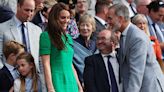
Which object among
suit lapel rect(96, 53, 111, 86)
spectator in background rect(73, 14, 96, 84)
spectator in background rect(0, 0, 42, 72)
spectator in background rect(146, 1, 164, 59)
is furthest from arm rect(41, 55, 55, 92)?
spectator in background rect(146, 1, 164, 59)

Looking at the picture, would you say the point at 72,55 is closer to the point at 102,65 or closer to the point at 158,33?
the point at 102,65

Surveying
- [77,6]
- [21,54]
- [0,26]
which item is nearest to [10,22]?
[0,26]

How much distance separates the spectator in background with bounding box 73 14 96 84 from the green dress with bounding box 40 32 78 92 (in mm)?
1458

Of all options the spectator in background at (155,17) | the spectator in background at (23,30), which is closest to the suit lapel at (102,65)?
the spectator in background at (23,30)

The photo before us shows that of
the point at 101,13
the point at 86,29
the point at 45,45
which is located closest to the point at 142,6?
the point at 101,13

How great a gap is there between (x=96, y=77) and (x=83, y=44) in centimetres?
121

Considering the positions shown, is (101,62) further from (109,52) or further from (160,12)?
(160,12)

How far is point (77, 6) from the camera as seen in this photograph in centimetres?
1044

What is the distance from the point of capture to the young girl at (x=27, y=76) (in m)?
7.29

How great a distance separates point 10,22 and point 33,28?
0.34m

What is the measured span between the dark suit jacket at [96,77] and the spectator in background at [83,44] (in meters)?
0.73

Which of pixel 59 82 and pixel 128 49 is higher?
pixel 128 49

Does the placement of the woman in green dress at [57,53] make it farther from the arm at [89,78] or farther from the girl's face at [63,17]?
the arm at [89,78]

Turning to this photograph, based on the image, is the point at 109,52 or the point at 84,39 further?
the point at 84,39
